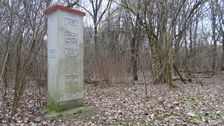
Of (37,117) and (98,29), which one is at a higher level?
(98,29)

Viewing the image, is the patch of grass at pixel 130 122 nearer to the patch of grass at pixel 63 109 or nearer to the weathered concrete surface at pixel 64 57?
the patch of grass at pixel 63 109

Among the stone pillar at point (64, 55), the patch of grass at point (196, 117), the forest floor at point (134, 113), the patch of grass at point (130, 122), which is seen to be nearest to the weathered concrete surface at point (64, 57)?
the stone pillar at point (64, 55)

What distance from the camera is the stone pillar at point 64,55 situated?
5184 mm

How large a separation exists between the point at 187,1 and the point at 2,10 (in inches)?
330

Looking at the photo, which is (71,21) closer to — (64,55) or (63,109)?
(64,55)


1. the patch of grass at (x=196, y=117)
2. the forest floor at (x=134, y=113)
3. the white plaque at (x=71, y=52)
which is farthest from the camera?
the white plaque at (x=71, y=52)

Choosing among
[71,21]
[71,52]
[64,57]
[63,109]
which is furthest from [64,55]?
[63,109]

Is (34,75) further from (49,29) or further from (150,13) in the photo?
(150,13)

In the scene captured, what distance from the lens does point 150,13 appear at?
10289mm

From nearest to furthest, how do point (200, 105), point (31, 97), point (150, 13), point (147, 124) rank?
1. point (147, 124)
2. point (200, 105)
3. point (31, 97)
4. point (150, 13)

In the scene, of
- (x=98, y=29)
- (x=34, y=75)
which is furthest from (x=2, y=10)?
(x=98, y=29)

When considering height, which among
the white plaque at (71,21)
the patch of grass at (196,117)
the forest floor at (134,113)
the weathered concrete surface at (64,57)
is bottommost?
the patch of grass at (196,117)

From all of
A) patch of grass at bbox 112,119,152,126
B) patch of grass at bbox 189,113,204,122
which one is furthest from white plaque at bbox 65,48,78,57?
patch of grass at bbox 189,113,204,122

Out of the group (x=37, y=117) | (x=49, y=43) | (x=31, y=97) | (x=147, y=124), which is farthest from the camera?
(x=31, y=97)
